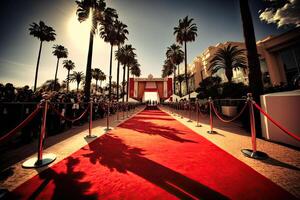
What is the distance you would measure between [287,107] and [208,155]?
3.37 m

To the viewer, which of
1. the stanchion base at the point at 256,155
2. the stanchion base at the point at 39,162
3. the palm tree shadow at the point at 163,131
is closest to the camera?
the stanchion base at the point at 39,162

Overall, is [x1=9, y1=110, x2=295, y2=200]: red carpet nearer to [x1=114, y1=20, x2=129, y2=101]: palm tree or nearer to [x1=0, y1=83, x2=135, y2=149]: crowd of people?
Result: [x1=0, y1=83, x2=135, y2=149]: crowd of people

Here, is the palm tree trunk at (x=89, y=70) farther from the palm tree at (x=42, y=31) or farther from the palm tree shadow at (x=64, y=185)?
the palm tree at (x=42, y=31)

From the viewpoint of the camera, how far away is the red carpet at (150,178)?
6.85 ft

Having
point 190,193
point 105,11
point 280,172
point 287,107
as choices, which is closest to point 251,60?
point 287,107

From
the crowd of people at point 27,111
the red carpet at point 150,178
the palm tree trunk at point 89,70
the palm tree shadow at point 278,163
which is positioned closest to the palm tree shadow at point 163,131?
the red carpet at point 150,178

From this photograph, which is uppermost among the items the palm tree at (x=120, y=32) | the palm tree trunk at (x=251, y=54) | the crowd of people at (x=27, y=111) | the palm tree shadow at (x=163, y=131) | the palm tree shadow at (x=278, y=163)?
the palm tree at (x=120, y=32)

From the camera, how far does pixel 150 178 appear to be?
2.54m

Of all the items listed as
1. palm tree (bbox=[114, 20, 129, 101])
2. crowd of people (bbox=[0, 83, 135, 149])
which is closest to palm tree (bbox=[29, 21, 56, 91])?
palm tree (bbox=[114, 20, 129, 101])

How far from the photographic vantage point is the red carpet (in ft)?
6.85

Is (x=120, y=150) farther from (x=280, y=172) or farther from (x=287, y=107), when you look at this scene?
(x=287, y=107)

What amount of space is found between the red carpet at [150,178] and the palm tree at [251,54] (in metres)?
4.11

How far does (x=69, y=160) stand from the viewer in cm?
337

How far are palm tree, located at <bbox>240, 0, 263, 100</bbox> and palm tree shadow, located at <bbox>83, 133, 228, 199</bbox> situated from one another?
5397mm
